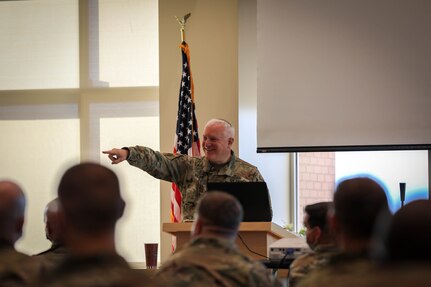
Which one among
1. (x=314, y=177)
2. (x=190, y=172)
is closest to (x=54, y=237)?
(x=190, y=172)

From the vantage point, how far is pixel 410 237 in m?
1.82

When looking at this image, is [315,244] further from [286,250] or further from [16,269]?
[16,269]

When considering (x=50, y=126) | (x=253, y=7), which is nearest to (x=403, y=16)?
(x=253, y=7)

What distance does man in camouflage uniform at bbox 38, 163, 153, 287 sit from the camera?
2.07 m

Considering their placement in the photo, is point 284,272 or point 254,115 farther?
point 254,115

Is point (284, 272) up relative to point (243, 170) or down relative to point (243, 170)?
down

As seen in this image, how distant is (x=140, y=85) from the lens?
26.7 feet

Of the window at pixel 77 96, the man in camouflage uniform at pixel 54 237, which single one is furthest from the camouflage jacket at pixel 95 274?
the window at pixel 77 96

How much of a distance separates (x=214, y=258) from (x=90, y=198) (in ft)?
2.42

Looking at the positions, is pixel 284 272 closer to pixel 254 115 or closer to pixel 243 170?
pixel 243 170

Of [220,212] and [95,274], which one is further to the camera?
[220,212]

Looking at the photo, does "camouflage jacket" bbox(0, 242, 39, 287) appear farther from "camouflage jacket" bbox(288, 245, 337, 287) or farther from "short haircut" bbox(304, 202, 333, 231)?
"short haircut" bbox(304, 202, 333, 231)

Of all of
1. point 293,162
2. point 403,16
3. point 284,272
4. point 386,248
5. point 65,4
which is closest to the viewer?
point 386,248

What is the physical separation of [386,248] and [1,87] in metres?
7.20
